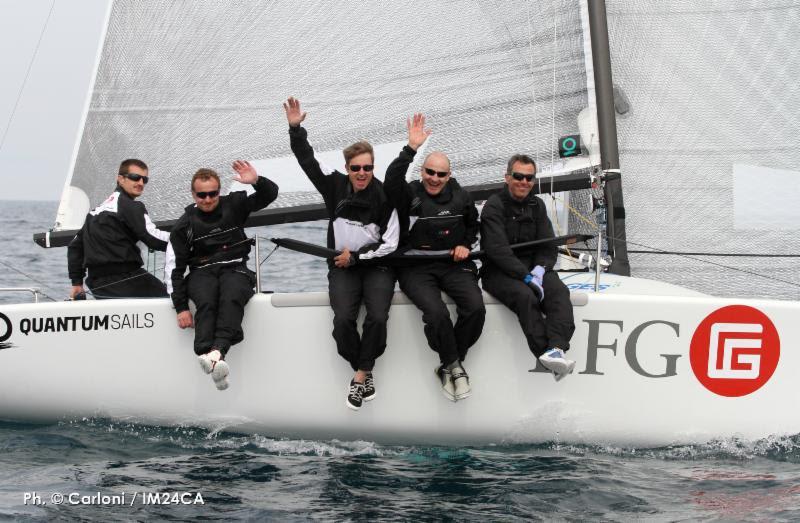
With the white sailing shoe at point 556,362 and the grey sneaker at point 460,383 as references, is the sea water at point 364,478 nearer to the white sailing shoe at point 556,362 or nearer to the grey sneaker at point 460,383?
the grey sneaker at point 460,383

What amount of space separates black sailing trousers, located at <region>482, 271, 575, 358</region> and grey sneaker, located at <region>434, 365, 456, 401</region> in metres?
0.36

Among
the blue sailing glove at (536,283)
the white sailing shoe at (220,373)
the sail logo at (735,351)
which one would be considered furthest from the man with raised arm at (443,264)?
the sail logo at (735,351)

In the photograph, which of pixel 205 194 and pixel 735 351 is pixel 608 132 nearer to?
pixel 735 351

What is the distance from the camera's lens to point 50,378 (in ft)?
16.5

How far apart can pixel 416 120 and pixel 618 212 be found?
5.12ft

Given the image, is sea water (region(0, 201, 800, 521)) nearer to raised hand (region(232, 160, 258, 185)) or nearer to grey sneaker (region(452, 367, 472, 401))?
grey sneaker (region(452, 367, 472, 401))

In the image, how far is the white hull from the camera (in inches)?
183

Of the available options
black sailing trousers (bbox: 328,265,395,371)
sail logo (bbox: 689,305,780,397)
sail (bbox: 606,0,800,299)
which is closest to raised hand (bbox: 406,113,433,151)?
black sailing trousers (bbox: 328,265,395,371)

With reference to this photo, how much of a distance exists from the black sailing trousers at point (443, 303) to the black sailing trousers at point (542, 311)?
13 centimetres

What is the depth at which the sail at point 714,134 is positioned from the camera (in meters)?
5.82

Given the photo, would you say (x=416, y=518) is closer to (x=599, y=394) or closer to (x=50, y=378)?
(x=599, y=394)

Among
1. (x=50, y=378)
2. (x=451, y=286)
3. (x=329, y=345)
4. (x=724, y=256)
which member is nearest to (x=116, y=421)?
(x=50, y=378)

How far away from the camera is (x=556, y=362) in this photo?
14.3 feet

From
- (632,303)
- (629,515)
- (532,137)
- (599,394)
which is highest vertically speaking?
(532,137)
